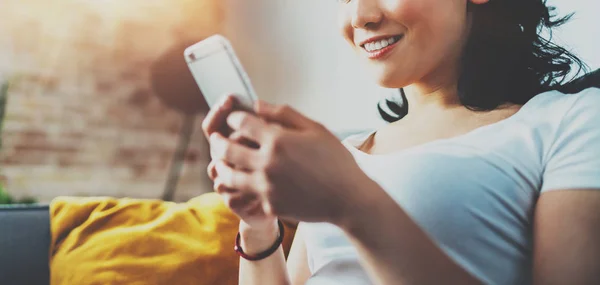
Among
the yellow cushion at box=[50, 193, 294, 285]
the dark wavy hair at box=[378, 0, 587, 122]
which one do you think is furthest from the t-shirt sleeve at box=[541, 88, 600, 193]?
the yellow cushion at box=[50, 193, 294, 285]

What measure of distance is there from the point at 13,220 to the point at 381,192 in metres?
0.81

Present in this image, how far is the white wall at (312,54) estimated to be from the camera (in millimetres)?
676

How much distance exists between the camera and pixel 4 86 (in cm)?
154

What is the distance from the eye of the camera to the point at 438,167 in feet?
1.61

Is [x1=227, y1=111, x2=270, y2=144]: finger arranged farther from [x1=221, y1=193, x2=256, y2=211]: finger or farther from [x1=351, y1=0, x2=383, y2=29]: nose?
[x1=351, y1=0, x2=383, y2=29]: nose

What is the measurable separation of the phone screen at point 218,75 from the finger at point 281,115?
2.8 inches

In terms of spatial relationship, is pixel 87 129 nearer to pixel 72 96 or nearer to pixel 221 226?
pixel 72 96

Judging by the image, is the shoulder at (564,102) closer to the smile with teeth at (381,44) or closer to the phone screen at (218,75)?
the smile with teeth at (381,44)

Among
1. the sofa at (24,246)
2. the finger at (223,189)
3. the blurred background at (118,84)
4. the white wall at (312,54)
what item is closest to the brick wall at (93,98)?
the blurred background at (118,84)

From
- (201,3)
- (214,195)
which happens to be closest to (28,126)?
(201,3)

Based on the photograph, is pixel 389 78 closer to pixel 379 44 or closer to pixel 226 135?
pixel 379 44

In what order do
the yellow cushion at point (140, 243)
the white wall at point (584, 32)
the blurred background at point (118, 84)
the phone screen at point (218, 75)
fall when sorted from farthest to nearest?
the blurred background at point (118, 84)
the yellow cushion at point (140, 243)
the white wall at point (584, 32)
the phone screen at point (218, 75)

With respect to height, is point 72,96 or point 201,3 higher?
point 201,3

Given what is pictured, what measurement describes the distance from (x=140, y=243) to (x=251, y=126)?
0.64m
